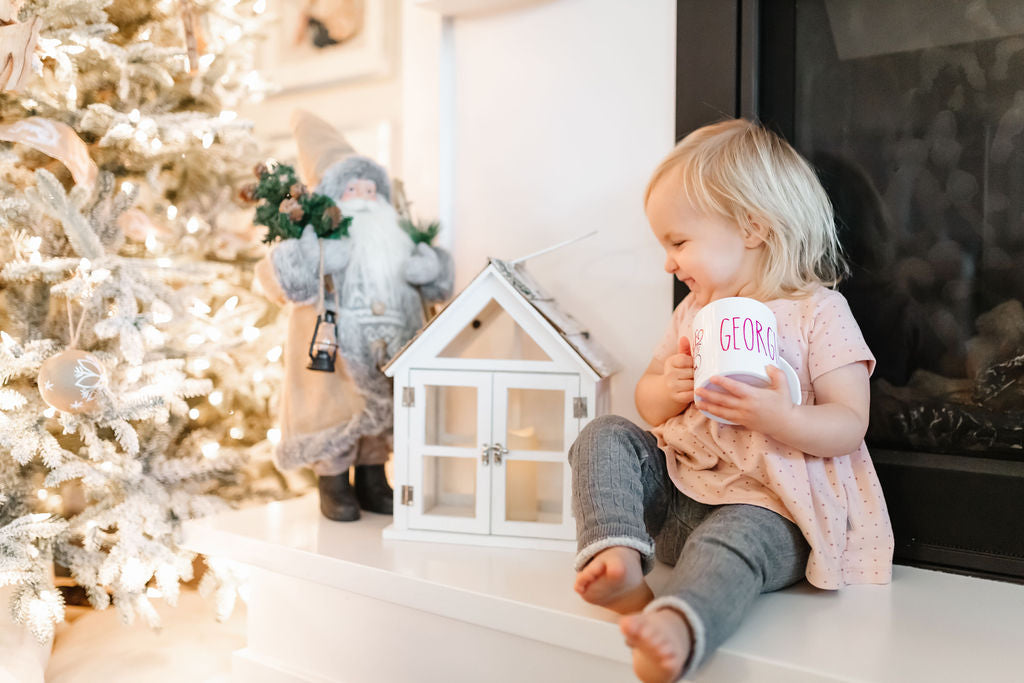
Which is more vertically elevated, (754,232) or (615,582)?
(754,232)

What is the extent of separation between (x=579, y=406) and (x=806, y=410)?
299 millimetres

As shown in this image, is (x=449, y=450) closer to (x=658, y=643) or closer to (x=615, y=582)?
(x=615, y=582)

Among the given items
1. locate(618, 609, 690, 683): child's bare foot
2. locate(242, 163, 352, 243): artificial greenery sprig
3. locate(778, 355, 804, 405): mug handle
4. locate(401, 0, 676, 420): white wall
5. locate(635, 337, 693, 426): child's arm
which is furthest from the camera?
locate(401, 0, 676, 420): white wall

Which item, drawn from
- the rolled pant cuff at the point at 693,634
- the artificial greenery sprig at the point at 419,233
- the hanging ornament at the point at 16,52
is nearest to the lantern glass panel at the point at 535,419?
the artificial greenery sprig at the point at 419,233

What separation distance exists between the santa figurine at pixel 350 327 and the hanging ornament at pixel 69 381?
28 cm

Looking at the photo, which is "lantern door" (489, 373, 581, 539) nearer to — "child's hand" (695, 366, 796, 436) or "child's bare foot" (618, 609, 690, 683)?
"child's hand" (695, 366, 796, 436)

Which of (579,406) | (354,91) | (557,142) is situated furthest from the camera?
(354,91)

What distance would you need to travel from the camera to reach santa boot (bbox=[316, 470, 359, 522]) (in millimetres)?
1234

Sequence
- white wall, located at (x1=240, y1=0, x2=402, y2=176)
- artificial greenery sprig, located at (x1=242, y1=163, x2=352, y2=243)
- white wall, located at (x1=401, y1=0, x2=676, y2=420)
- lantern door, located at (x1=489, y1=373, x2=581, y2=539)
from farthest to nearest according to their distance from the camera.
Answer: white wall, located at (x1=240, y1=0, x2=402, y2=176), white wall, located at (x1=401, y1=0, x2=676, y2=420), artificial greenery sprig, located at (x1=242, y1=163, x2=352, y2=243), lantern door, located at (x1=489, y1=373, x2=581, y2=539)

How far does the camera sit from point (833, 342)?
3.06 feet

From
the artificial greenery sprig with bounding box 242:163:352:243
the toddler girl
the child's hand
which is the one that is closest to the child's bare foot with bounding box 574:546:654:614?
the toddler girl

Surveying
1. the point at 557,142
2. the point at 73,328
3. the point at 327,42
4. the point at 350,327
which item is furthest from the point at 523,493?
the point at 327,42

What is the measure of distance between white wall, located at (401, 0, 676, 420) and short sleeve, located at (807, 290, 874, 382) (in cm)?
31

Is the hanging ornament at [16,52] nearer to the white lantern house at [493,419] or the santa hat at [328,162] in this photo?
the santa hat at [328,162]
